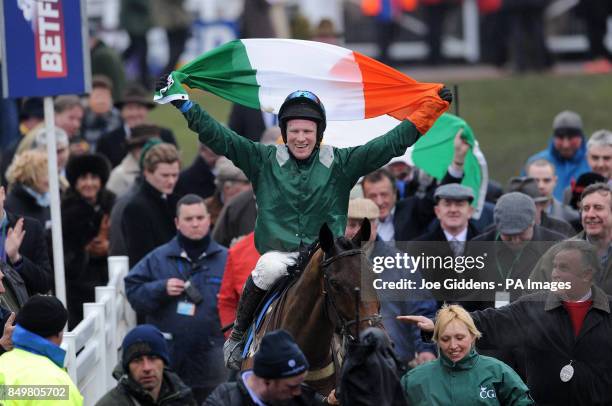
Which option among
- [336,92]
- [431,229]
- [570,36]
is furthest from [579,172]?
[570,36]

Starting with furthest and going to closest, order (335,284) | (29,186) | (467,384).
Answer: (29,186) < (467,384) < (335,284)

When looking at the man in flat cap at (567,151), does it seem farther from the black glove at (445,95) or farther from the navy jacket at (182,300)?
the black glove at (445,95)

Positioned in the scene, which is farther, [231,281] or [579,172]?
[579,172]

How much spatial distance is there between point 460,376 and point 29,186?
536 cm

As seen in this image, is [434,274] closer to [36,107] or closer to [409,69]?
[36,107]

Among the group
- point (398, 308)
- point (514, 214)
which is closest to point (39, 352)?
point (398, 308)

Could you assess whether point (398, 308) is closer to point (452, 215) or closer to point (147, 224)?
point (452, 215)

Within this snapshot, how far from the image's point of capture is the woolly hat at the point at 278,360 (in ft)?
26.4

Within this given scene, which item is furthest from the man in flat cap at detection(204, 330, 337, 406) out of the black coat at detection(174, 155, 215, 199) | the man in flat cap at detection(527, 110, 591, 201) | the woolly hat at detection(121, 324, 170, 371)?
the man in flat cap at detection(527, 110, 591, 201)

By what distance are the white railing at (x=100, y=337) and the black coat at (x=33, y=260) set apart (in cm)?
43

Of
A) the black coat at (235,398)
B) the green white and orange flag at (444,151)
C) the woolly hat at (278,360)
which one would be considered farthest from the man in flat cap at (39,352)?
the green white and orange flag at (444,151)

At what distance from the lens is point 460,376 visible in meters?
9.47

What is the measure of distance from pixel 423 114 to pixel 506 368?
186cm

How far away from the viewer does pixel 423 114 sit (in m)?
10.4
